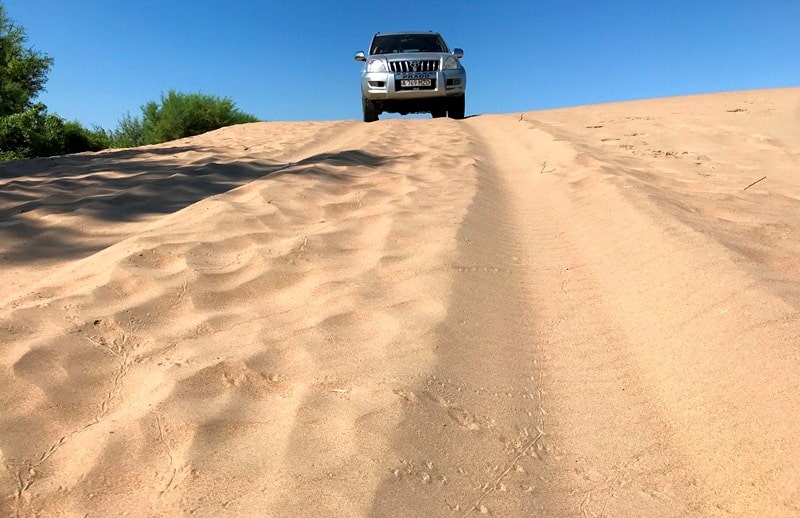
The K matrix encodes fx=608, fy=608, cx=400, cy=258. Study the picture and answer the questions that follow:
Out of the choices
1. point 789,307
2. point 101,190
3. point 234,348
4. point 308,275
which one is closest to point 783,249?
point 789,307

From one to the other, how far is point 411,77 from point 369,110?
3.49 feet

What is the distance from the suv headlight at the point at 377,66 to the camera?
34.0ft

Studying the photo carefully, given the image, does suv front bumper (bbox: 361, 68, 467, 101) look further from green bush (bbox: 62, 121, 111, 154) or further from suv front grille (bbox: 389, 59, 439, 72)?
green bush (bbox: 62, 121, 111, 154)

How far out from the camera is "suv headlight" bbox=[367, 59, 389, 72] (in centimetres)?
1037

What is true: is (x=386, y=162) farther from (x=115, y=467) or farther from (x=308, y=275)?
(x=115, y=467)

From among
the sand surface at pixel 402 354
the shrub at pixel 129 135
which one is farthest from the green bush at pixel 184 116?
the sand surface at pixel 402 354

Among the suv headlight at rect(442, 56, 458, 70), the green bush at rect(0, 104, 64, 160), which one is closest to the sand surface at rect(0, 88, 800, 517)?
the suv headlight at rect(442, 56, 458, 70)

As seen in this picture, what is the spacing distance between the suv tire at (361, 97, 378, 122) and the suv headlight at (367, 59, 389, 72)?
57cm

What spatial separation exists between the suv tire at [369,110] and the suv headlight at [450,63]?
1.43 meters

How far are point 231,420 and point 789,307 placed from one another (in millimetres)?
1828

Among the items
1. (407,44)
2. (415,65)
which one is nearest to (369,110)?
(415,65)

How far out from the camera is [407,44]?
1112 cm

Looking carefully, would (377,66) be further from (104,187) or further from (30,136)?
(30,136)

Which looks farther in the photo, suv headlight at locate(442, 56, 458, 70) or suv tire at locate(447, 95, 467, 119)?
suv tire at locate(447, 95, 467, 119)
